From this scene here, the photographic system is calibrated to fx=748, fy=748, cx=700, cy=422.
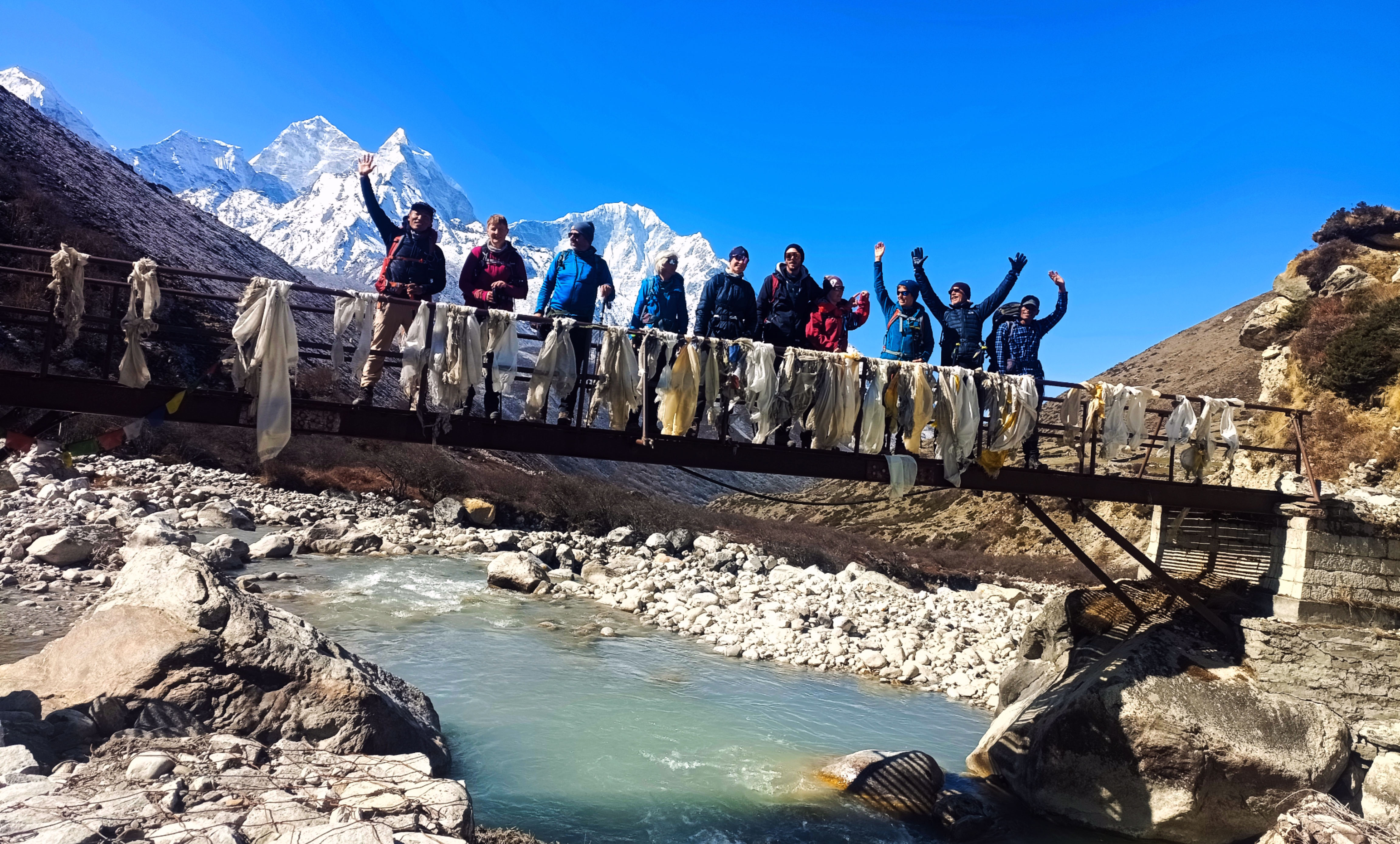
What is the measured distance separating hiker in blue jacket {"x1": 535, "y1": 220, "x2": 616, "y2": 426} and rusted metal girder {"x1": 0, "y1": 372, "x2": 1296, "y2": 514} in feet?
3.40

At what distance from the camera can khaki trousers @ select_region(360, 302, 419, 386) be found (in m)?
6.98

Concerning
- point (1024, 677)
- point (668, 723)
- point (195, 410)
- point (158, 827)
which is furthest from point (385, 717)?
point (1024, 677)

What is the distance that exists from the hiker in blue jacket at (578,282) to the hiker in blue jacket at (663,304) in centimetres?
39

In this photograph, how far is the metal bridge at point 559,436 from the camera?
6395 millimetres

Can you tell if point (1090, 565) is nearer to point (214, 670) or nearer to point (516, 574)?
point (214, 670)

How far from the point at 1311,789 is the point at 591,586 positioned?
1399cm

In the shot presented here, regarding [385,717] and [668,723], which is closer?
[385,717]

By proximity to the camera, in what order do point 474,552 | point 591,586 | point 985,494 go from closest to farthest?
1. point 591,586
2. point 474,552
3. point 985,494

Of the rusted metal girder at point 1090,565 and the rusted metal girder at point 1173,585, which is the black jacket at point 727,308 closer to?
the rusted metal girder at point 1090,565

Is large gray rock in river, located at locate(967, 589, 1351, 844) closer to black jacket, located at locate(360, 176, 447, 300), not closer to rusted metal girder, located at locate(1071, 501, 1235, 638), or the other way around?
rusted metal girder, located at locate(1071, 501, 1235, 638)

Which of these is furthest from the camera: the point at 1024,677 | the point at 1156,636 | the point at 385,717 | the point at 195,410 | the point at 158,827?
the point at 1024,677

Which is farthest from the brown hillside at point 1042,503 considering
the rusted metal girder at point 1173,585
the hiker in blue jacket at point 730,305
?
the hiker in blue jacket at point 730,305

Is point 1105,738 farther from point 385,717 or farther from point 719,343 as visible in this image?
point 385,717

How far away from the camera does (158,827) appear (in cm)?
462
